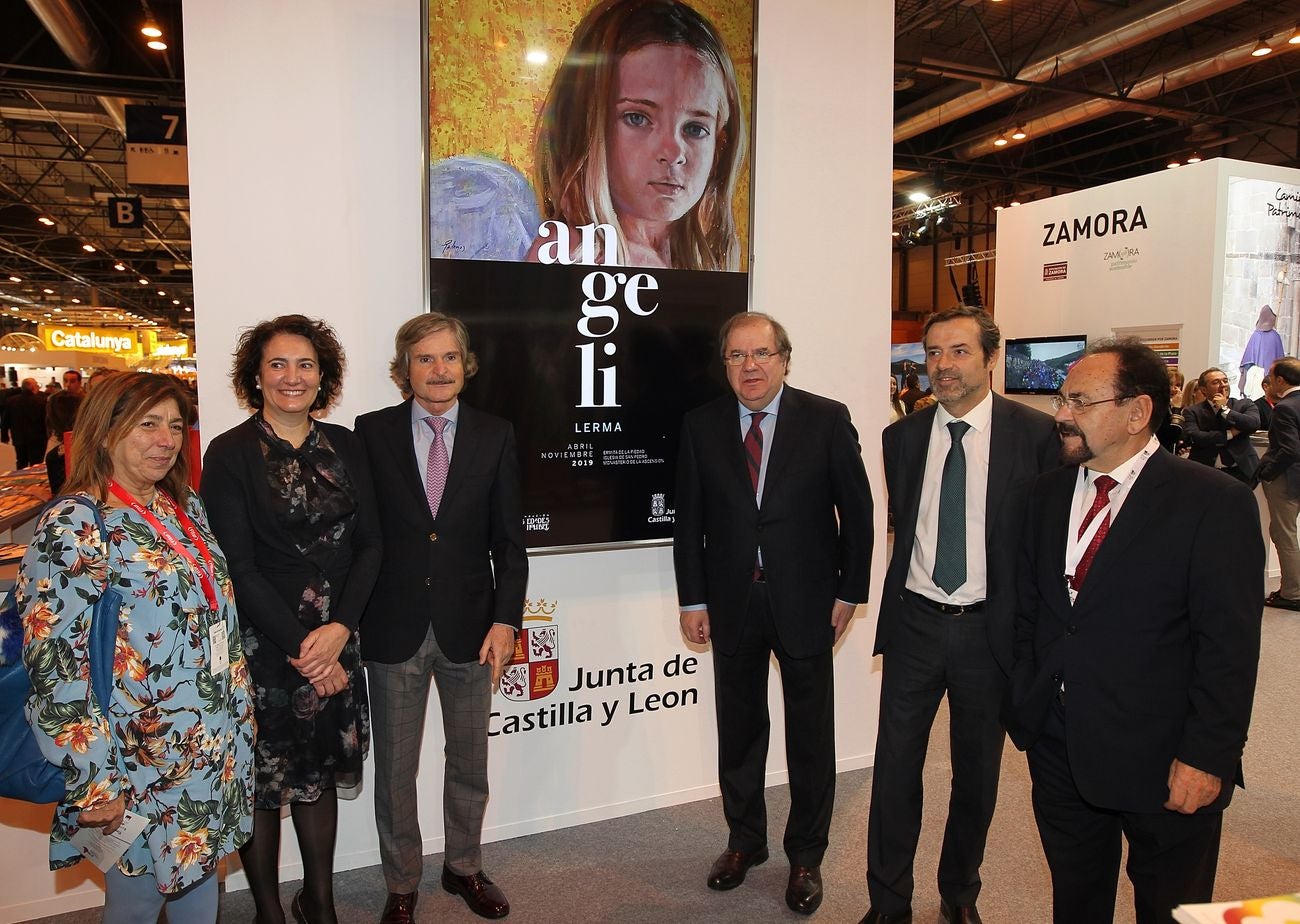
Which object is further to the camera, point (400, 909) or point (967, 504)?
point (400, 909)

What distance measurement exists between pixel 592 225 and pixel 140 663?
1.98m

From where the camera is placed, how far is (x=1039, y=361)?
9398 millimetres

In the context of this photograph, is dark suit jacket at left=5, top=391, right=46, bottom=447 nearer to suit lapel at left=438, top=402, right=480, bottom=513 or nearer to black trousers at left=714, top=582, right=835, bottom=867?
suit lapel at left=438, top=402, right=480, bottom=513

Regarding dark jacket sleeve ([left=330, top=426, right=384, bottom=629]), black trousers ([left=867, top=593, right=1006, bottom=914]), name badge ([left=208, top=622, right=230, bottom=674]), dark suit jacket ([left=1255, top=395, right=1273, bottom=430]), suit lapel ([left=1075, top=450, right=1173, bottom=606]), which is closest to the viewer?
suit lapel ([left=1075, top=450, right=1173, bottom=606])

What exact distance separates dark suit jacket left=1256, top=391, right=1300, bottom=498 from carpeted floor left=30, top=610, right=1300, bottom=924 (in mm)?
3520

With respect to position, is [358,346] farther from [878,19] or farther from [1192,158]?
[1192,158]

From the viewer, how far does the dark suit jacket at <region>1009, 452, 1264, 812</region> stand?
1.66 m

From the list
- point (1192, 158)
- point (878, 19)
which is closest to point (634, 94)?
point (878, 19)

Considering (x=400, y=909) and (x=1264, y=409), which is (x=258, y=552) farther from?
(x=1264, y=409)

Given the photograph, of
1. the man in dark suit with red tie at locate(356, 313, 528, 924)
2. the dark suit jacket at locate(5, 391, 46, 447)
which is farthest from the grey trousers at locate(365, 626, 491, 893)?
the dark suit jacket at locate(5, 391, 46, 447)

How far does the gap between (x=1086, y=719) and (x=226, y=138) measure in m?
2.86

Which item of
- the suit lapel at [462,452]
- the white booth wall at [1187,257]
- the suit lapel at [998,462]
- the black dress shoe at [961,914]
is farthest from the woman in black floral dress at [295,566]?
the white booth wall at [1187,257]

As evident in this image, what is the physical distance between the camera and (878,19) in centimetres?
345

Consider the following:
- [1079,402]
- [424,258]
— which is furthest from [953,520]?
[424,258]
